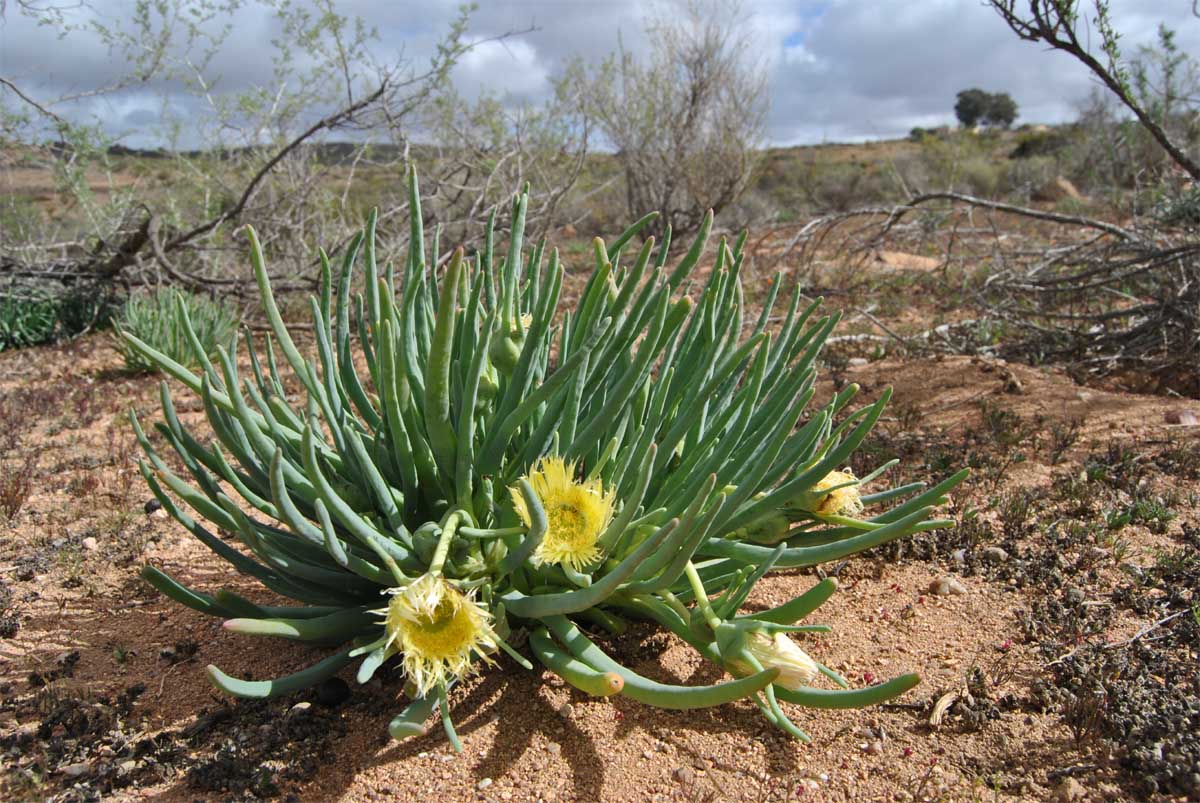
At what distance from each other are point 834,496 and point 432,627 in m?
0.95

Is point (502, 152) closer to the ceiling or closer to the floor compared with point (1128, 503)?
closer to the ceiling

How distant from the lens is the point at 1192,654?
6.91 feet

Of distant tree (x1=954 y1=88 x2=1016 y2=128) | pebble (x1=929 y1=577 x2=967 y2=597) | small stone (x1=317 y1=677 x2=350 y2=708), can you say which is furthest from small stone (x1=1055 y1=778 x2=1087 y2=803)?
distant tree (x1=954 y1=88 x2=1016 y2=128)

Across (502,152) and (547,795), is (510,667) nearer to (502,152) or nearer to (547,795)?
(547,795)

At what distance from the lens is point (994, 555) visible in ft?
8.80

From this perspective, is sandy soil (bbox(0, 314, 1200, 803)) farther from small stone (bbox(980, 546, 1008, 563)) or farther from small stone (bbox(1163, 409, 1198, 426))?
Result: small stone (bbox(1163, 409, 1198, 426))

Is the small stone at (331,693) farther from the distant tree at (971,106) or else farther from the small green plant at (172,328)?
the distant tree at (971,106)

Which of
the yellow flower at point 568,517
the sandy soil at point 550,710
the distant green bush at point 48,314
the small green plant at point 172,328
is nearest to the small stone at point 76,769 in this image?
the sandy soil at point 550,710

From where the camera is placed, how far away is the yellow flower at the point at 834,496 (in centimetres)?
192

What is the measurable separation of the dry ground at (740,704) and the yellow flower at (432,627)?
0.36 metres

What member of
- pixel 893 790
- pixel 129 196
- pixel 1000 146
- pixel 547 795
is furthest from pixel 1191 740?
pixel 1000 146

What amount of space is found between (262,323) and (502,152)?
3145 millimetres

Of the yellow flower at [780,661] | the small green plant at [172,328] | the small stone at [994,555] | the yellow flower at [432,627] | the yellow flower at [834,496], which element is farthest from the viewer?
the small green plant at [172,328]

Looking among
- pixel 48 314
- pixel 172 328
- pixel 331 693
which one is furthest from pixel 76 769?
pixel 48 314
